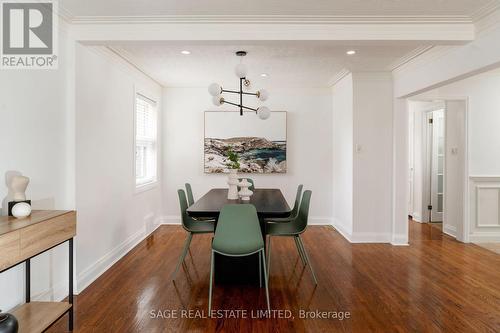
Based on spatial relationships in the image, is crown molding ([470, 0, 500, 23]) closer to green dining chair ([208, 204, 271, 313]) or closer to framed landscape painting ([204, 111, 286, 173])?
green dining chair ([208, 204, 271, 313])

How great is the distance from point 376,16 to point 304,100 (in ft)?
9.21

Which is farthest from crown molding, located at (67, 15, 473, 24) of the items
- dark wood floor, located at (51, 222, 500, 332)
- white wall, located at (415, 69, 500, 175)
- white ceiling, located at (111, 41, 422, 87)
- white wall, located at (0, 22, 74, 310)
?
dark wood floor, located at (51, 222, 500, 332)

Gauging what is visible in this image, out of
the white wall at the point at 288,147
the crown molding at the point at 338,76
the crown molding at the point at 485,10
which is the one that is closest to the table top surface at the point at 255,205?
the white wall at the point at 288,147

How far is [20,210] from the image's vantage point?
1878 mm

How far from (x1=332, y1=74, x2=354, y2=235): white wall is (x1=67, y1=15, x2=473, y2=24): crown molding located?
69.3 inches

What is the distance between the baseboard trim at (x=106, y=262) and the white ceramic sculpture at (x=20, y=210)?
1165mm

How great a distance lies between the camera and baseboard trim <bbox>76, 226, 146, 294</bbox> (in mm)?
2840

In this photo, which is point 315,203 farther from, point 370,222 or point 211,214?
point 211,214

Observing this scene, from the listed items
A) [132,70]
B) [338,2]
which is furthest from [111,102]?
[338,2]

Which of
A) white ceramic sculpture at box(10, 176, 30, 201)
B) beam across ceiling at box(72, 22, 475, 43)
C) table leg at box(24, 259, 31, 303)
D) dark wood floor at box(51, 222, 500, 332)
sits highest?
beam across ceiling at box(72, 22, 475, 43)

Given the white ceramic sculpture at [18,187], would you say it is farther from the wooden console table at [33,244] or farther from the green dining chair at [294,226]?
the green dining chair at [294,226]

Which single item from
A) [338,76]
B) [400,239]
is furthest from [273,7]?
[400,239]

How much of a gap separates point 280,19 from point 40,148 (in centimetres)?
233

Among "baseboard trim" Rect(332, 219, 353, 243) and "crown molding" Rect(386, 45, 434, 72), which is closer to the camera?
"crown molding" Rect(386, 45, 434, 72)
